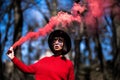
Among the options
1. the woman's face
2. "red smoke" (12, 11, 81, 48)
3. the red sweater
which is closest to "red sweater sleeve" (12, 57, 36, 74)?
the red sweater

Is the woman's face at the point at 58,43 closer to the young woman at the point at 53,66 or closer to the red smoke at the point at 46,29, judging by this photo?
the young woman at the point at 53,66

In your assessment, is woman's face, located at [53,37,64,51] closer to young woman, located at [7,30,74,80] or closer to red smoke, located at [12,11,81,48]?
young woman, located at [7,30,74,80]

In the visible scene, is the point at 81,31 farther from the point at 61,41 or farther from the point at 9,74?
the point at 61,41

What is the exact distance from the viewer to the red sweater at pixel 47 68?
4.72 m

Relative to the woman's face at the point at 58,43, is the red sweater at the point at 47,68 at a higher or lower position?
lower

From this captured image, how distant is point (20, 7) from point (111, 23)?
4.64 meters

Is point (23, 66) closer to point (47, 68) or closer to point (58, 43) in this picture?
point (47, 68)

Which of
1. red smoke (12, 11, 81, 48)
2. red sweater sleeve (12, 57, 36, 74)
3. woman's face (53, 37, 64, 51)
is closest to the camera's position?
red sweater sleeve (12, 57, 36, 74)

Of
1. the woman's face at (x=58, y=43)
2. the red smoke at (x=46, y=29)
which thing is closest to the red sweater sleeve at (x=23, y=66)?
the red smoke at (x=46, y=29)

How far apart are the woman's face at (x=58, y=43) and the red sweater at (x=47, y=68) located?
0.61ft

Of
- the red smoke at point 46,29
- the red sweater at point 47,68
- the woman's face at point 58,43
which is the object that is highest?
the red smoke at point 46,29

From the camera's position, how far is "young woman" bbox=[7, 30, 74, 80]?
15.6ft

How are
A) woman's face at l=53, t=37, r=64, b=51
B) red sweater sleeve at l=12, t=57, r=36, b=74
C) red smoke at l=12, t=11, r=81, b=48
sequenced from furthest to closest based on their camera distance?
red smoke at l=12, t=11, r=81, b=48
woman's face at l=53, t=37, r=64, b=51
red sweater sleeve at l=12, t=57, r=36, b=74

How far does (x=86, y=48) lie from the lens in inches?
859
